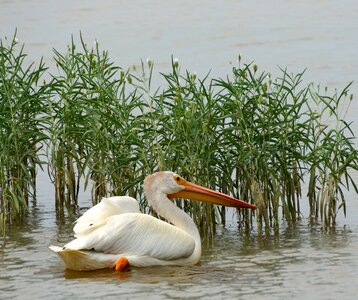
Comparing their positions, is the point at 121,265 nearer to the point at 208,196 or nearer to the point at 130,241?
the point at 130,241

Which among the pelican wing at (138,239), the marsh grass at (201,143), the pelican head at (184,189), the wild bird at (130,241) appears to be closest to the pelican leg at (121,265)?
the wild bird at (130,241)

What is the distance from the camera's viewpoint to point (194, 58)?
2048cm

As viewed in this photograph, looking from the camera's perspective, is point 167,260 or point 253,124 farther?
point 253,124

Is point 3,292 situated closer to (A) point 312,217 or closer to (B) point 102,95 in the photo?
(B) point 102,95

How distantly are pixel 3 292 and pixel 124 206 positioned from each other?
1.33 metres

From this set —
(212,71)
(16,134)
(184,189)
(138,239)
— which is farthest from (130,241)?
(212,71)

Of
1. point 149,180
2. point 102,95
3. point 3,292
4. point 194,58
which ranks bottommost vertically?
point 3,292

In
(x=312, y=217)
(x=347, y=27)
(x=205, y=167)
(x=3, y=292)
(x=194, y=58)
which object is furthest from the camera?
(x=347, y=27)

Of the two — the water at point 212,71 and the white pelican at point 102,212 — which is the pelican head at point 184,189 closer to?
the white pelican at point 102,212

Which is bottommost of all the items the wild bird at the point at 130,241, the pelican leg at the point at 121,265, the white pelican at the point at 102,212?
the pelican leg at the point at 121,265

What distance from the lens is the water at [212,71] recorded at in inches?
376

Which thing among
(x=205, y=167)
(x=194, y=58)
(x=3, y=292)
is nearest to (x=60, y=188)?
(x=205, y=167)

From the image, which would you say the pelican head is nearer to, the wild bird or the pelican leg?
the wild bird

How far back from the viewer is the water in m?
9.56
